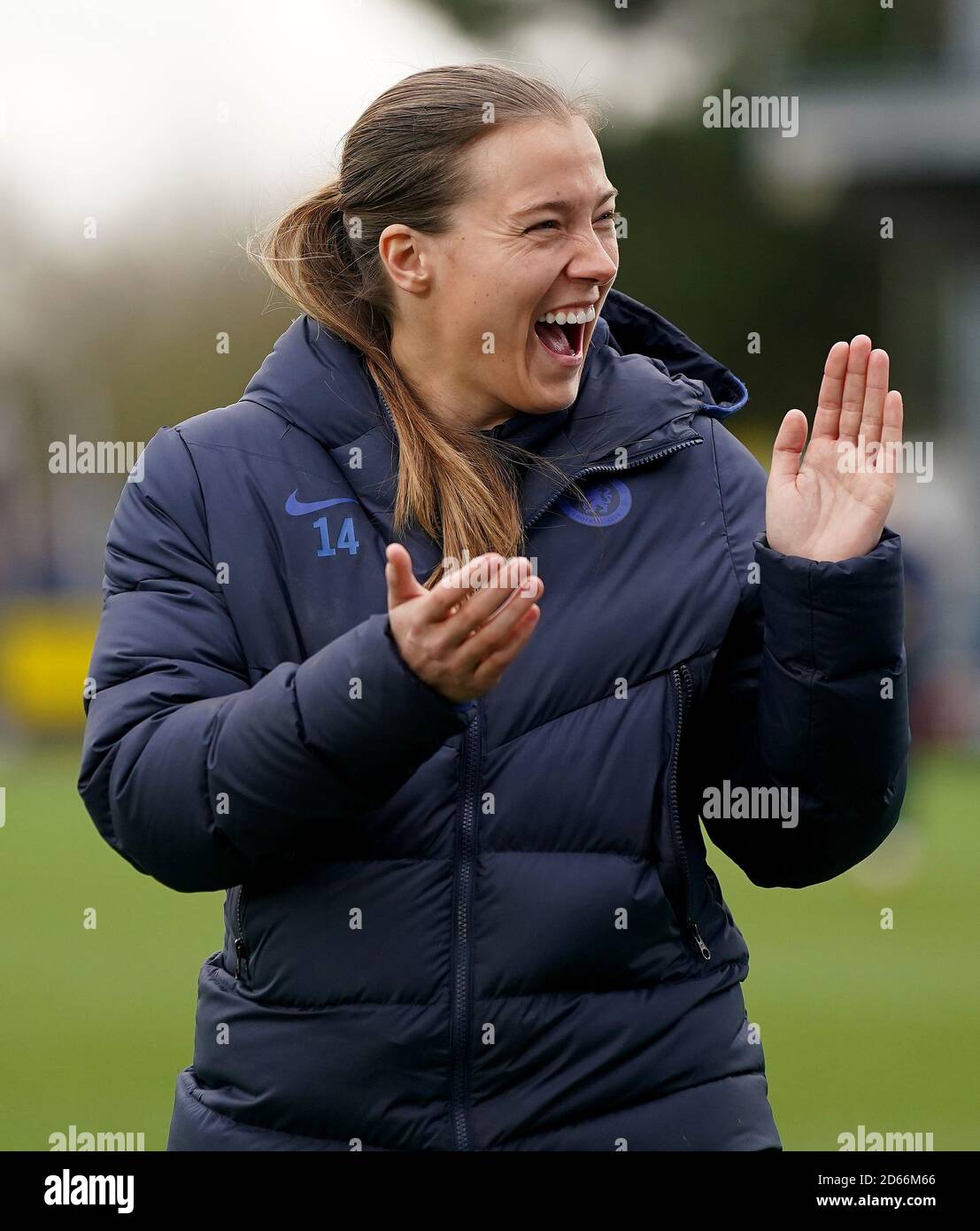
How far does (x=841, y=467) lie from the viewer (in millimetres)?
2734

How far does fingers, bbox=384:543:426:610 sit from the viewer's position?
7.58 ft

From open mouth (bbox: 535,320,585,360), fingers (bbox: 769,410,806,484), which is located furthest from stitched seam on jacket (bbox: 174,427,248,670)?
fingers (bbox: 769,410,806,484)

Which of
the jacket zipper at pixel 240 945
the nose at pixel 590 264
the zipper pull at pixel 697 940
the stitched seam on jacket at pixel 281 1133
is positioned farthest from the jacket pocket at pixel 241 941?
the nose at pixel 590 264

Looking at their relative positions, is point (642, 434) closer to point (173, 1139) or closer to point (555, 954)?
point (555, 954)

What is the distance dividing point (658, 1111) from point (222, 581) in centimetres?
95

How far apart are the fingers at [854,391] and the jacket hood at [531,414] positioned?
19 cm

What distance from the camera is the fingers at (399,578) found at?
231 cm

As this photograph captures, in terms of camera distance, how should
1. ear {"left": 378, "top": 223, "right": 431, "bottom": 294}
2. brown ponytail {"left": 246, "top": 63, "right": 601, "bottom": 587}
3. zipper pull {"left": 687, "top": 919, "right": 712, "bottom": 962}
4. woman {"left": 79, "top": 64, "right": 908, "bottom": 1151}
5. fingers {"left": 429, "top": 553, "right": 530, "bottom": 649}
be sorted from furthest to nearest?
ear {"left": 378, "top": 223, "right": 431, "bottom": 294}
brown ponytail {"left": 246, "top": 63, "right": 601, "bottom": 587}
zipper pull {"left": 687, "top": 919, "right": 712, "bottom": 962}
woman {"left": 79, "top": 64, "right": 908, "bottom": 1151}
fingers {"left": 429, "top": 553, "right": 530, "bottom": 649}

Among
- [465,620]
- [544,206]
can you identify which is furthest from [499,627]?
[544,206]

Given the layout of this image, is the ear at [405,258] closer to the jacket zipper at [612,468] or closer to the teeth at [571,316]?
the teeth at [571,316]

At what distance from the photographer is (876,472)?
2.70m

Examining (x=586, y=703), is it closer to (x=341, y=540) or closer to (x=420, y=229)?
(x=341, y=540)

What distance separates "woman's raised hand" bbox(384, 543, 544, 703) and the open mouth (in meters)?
0.61

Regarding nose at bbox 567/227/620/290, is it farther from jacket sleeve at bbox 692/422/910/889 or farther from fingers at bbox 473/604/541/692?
fingers at bbox 473/604/541/692
